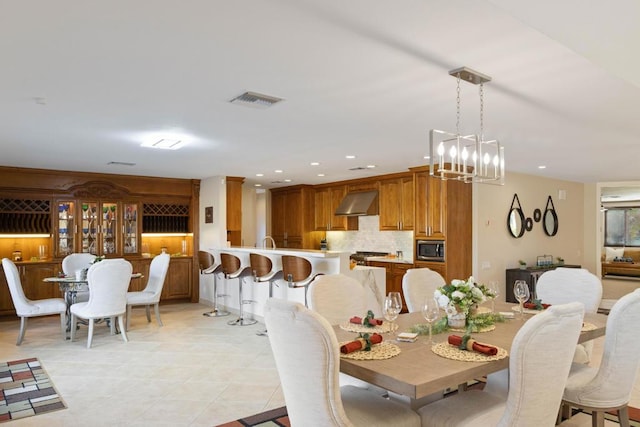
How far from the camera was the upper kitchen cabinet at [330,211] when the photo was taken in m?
9.04

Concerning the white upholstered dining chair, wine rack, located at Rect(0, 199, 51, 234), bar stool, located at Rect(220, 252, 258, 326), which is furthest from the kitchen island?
wine rack, located at Rect(0, 199, 51, 234)

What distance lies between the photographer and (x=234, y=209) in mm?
8281

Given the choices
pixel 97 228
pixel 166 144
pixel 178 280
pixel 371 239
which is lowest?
pixel 178 280

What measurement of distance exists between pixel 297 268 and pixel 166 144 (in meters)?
2.05

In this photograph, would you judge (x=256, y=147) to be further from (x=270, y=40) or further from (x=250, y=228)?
(x=250, y=228)

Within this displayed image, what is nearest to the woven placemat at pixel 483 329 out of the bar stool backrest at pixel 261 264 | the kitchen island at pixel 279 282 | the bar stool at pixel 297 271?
the kitchen island at pixel 279 282

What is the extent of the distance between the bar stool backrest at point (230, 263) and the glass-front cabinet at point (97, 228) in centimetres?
230

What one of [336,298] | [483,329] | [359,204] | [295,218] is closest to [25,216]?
[295,218]

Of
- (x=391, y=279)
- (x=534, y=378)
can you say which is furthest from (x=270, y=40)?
(x=391, y=279)

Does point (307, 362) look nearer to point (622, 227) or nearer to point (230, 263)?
point (230, 263)

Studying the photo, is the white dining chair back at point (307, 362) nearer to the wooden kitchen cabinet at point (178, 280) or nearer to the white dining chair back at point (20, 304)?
the white dining chair back at point (20, 304)

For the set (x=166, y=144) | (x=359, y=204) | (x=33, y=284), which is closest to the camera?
(x=166, y=144)

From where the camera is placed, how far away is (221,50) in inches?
99.6

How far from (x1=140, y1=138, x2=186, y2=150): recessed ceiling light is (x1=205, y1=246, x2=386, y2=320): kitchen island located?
2022 millimetres
